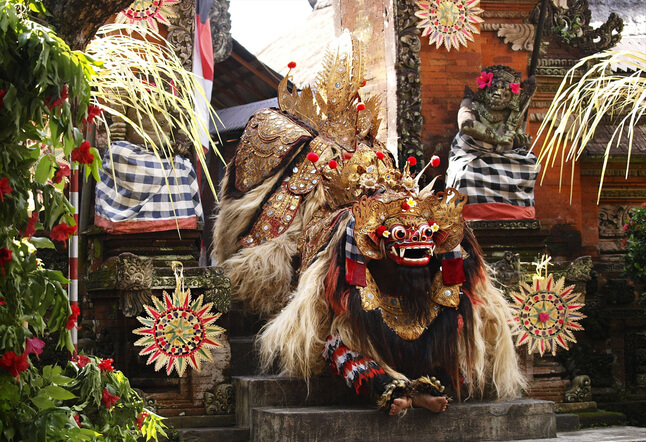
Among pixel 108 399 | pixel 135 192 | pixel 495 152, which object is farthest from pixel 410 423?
pixel 495 152

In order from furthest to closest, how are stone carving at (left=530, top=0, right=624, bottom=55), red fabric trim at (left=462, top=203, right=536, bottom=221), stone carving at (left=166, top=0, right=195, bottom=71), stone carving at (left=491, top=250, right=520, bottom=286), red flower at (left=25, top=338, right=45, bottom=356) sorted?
stone carving at (left=530, top=0, right=624, bottom=55), red fabric trim at (left=462, top=203, right=536, bottom=221), stone carving at (left=166, top=0, right=195, bottom=71), stone carving at (left=491, top=250, right=520, bottom=286), red flower at (left=25, top=338, right=45, bottom=356)

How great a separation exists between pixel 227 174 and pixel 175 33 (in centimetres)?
126

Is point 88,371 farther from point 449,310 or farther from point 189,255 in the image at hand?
point 189,255

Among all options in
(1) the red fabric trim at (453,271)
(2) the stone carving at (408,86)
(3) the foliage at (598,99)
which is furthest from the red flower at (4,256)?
(2) the stone carving at (408,86)

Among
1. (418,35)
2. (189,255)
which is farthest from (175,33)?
(418,35)

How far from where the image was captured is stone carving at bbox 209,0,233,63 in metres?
12.0

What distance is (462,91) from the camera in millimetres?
9617

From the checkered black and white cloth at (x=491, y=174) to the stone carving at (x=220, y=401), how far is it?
3.05 m

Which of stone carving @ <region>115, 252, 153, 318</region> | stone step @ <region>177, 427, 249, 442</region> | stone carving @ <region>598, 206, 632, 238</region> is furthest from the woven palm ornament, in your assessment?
stone carving @ <region>598, 206, 632, 238</region>

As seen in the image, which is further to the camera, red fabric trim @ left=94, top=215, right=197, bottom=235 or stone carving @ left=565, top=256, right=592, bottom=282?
stone carving @ left=565, top=256, right=592, bottom=282

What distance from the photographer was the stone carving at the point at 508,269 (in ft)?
25.4

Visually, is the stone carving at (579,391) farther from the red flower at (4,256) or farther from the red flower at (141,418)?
the red flower at (4,256)

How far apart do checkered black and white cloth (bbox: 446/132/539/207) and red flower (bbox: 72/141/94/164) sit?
5.43m

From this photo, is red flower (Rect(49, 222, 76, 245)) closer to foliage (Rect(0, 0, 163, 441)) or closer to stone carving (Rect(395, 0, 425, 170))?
foliage (Rect(0, 0, 163, 441))
